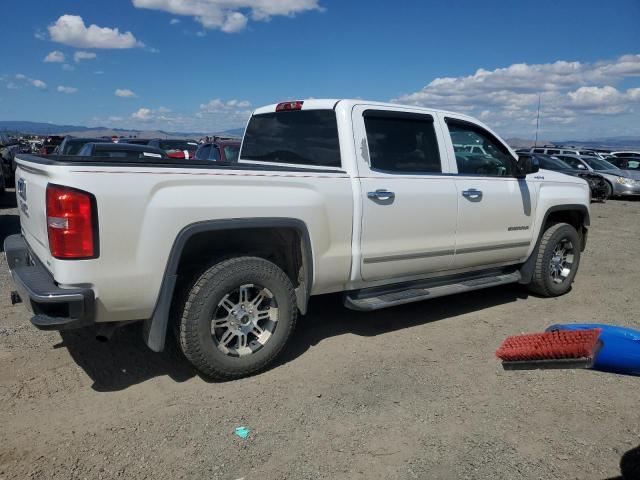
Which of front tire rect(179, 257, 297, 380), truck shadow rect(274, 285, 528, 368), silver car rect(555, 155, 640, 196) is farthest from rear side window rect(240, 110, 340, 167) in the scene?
silver car rect(555, 155, 640, 196)

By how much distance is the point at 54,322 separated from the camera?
10.1 feet

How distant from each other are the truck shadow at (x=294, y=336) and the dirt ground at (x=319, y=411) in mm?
20

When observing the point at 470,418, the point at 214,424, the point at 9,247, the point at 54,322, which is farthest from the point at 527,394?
the point at 9,247

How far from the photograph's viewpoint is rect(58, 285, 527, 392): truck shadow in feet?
12.8

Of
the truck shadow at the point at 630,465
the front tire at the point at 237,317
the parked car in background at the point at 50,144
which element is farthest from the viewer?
the parked car in background at the point at 50,144

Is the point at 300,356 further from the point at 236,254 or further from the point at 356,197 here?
the point at 356,197

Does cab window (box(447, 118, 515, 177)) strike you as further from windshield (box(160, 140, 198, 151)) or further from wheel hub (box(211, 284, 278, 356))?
windshield (box(160, 140, 198, 151))

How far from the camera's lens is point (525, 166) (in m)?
5.29

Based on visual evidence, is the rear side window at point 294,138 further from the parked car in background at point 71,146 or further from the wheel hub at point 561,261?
the parked car in background at point 71,146

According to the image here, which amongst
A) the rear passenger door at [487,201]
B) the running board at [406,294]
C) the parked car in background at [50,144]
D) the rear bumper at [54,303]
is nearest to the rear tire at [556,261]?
the rear passenger door at [487,201]

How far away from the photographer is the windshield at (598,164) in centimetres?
2025

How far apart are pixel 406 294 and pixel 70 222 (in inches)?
108

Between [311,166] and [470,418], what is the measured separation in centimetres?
231

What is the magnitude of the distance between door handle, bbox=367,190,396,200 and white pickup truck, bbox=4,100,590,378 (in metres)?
0.01
